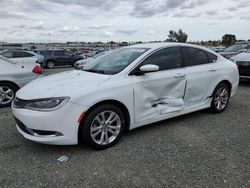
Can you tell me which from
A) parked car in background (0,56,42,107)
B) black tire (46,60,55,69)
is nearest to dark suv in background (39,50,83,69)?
black tire (46,60,55,69)

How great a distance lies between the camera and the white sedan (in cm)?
315

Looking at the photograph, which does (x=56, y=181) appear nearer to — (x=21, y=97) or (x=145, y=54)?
(x=21, y=97)

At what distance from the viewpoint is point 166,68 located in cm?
418

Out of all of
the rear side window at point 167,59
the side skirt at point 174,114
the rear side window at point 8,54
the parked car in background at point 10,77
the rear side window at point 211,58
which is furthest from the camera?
the rear side window at point 8,54

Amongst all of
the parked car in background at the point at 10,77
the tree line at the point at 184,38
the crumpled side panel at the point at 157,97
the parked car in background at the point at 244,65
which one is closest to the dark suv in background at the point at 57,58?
the parked car in background at the point at 10,77

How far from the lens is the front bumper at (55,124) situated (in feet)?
10.1

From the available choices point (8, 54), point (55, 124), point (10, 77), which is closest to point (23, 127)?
point (55, 124)

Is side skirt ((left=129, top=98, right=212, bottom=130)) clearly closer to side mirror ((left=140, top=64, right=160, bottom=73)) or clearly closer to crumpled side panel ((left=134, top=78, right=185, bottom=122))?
crumpled side panel ((left=134, top=78, right=185, bottom=122))

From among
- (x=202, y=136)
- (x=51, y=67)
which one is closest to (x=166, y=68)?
(x=202, y=136)

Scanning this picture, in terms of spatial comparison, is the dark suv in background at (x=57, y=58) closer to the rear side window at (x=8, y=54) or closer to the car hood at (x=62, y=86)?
the rear side window at (x=8, y=54)

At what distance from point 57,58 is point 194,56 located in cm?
1664

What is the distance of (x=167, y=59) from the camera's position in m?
4.26

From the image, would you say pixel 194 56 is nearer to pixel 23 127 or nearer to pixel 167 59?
pixel 167 59

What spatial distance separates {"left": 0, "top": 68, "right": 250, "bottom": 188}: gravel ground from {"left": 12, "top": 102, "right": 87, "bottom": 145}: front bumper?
304mm
